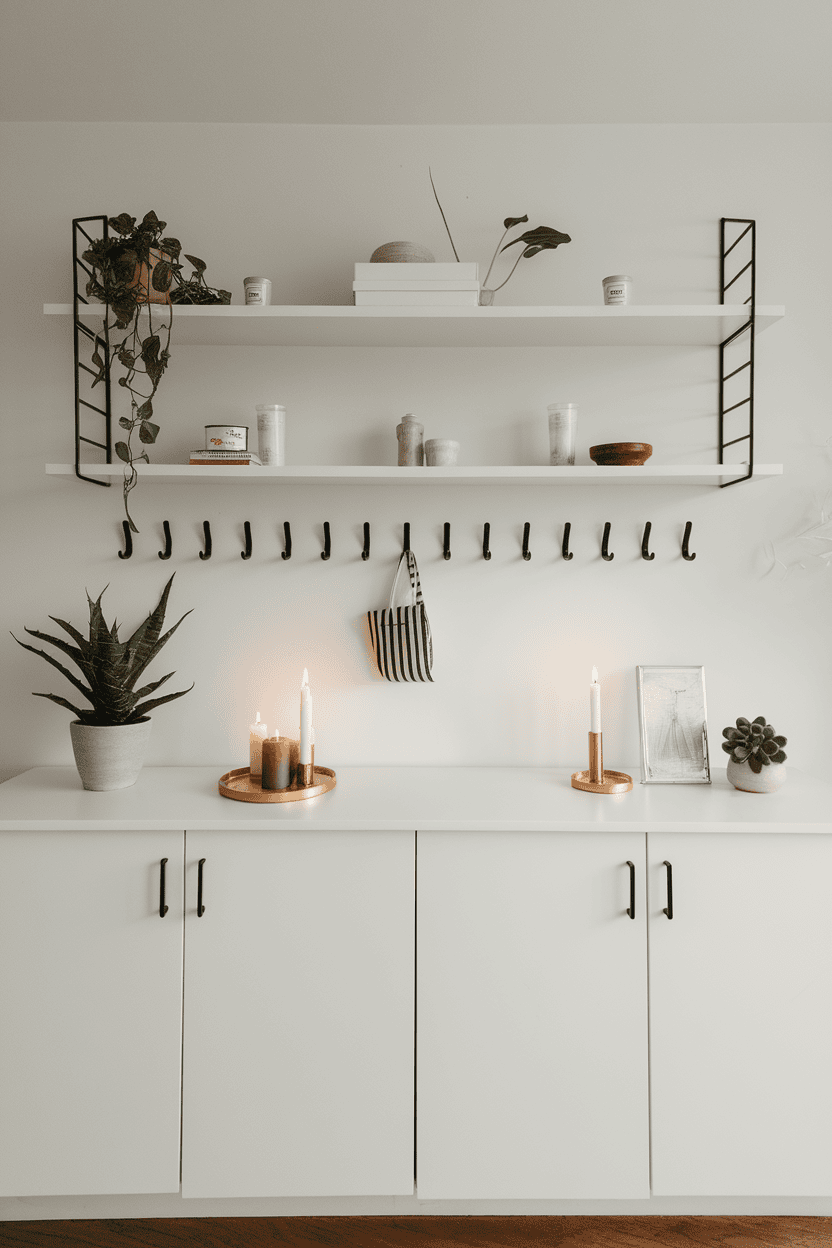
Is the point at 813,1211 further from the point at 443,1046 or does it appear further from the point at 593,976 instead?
the point at 443,1046

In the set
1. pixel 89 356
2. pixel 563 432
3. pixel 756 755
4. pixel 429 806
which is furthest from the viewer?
pixel 89 356

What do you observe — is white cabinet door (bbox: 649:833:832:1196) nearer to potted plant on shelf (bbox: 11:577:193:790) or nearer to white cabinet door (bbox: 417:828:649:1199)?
white cabinet door (bbox: 417:828:649:1199)

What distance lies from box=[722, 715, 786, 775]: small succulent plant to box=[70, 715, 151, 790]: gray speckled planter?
1438 millimetres

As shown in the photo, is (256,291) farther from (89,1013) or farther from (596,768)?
(89,1013)

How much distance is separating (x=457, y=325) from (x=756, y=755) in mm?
1280

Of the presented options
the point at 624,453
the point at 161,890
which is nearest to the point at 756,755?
the point at 624,453

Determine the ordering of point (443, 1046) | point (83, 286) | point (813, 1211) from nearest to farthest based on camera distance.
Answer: point (443, 1046) → point (813, 1211) → point (83, 286)

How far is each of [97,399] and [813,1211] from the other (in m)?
2.70

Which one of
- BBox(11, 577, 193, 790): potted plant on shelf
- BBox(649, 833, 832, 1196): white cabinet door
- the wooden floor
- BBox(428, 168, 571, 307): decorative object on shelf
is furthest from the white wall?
the wooden floor

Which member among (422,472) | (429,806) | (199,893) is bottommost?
(199,893)

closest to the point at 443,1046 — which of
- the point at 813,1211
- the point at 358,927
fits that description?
the point at 358,927

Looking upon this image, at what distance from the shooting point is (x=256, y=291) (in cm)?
179

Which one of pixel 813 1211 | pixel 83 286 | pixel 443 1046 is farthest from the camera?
pixel 83 286

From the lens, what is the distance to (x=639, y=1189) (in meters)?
1.56
